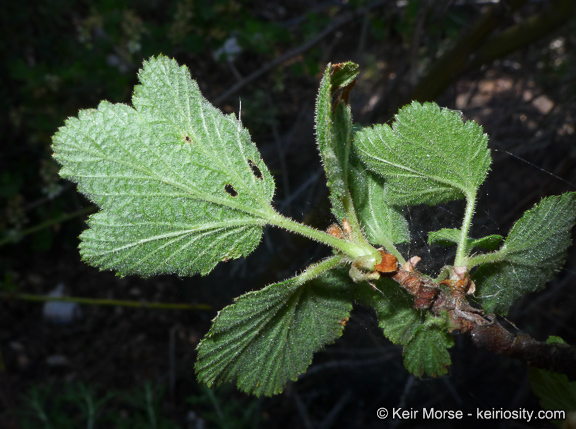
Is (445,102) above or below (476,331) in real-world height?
below

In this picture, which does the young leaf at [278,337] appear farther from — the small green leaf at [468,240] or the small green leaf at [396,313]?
the small green leaf at [468,240]

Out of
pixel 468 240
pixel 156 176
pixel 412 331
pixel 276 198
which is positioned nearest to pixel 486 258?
pixel 468 240

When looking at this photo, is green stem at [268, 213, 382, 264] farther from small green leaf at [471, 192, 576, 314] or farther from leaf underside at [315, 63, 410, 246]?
small green leaf at [471, 192, 576, 314]

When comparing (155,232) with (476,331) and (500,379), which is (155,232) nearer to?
(476,331)

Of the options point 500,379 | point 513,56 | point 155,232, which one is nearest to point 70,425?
point 155,232

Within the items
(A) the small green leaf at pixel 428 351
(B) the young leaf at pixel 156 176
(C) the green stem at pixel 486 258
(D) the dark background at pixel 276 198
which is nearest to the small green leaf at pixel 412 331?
(A) the small green leaf at pixel 428 351

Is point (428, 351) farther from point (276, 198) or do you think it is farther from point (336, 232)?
point (276, 198)

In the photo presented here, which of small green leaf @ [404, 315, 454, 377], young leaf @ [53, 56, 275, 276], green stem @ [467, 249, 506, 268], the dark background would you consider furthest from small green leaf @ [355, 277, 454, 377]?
the dark background
